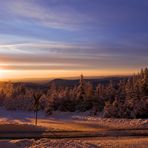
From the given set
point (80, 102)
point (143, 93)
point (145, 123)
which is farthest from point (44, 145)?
point (80, 102)

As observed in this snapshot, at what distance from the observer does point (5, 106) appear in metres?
89.2

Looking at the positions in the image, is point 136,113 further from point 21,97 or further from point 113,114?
point 21,97

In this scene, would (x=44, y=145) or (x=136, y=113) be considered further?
(x=136, y=113)

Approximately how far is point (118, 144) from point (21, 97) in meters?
68.2

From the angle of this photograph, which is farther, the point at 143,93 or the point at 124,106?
the point at 143,93

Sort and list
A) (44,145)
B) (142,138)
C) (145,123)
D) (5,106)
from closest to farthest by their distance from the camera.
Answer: (44,145) → (142,138) → (145,123) → (5,106)

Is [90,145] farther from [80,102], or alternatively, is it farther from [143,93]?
[80,102]

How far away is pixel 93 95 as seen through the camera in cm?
7994

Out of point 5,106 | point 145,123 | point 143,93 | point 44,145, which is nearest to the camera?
point 44,145

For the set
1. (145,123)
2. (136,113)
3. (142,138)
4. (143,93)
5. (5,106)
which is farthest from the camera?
(5,106)


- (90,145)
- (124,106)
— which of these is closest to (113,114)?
(124,106)

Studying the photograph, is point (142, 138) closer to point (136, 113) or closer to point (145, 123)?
point (145, 123)

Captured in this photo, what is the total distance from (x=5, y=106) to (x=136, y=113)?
4041 centimetres

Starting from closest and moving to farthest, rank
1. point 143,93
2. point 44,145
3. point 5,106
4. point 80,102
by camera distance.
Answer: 1. point 44,145
2. point 143,93
3. point 80,102
4. point 5,106
